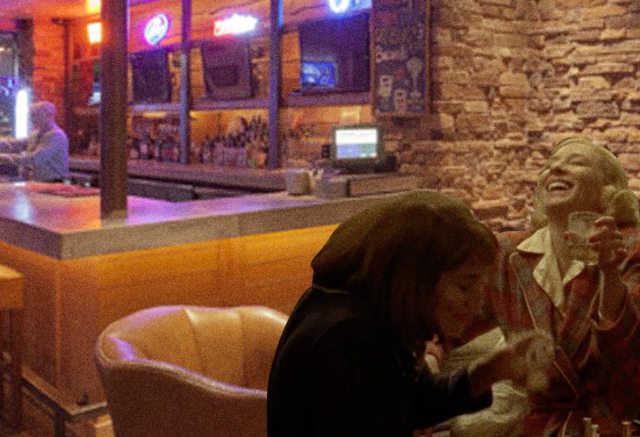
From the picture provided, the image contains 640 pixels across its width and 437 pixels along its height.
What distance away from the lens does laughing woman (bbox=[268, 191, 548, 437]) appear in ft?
3.85

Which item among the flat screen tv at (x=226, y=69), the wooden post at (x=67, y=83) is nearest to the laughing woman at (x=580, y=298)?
the flat screen tv at (x=226, y=69)

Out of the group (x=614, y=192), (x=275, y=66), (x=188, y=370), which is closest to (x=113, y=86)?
(x=188, y=370)

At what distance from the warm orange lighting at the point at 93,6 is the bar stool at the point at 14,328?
5415mm

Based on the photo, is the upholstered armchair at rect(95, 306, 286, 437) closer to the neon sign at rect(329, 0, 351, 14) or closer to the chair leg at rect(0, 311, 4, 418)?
the chair leg at rect(0, 311, 4, 418)

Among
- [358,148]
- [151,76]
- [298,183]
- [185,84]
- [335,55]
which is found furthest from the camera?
[151,76]

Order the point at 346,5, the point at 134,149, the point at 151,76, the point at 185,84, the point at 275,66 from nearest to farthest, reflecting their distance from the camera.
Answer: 1. the point at 346,5
2. the point at 275,66
3. the point at 185,84
4. the point at 151,76
5. the point at 134,149

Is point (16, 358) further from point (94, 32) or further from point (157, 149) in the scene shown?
point (94, 32)

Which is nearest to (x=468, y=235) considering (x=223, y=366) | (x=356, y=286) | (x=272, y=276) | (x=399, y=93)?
(x=356, y=286)

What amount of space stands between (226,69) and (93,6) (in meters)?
2.78

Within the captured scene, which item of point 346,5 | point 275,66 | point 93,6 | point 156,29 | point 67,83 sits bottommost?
point 275,66

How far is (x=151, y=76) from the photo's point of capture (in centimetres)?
833

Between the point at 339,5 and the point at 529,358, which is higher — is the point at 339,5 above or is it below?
above

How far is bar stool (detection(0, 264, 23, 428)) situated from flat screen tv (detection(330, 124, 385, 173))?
2109 millimetres

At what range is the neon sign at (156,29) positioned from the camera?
834 centimetres
